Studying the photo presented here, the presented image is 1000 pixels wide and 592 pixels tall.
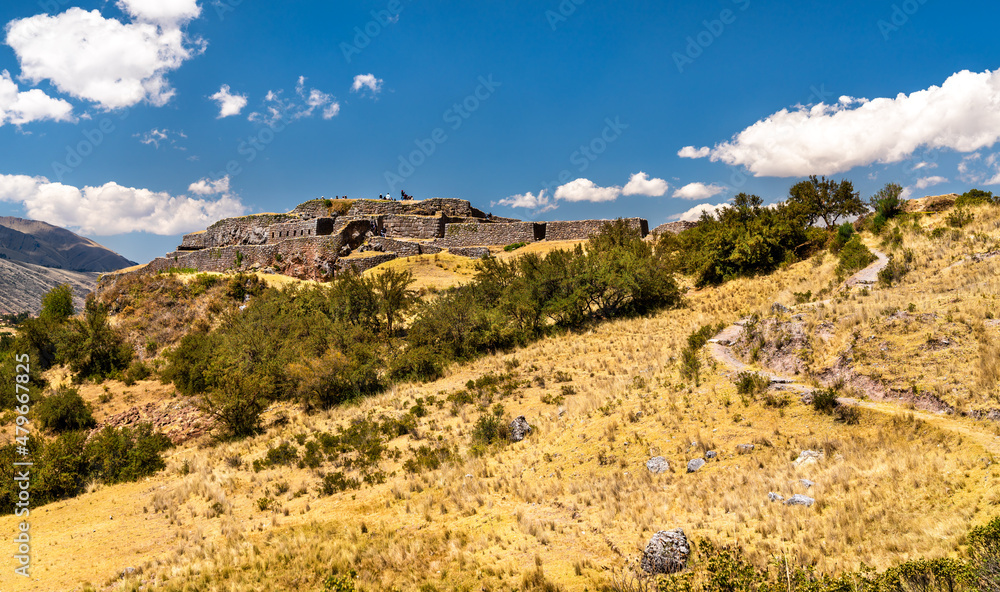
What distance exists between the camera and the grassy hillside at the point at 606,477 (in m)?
6.08

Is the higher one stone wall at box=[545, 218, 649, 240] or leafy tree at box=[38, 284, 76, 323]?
stone wall at box=[545, 218, 649, 240]

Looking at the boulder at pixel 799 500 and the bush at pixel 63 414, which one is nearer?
the boulder at pixel 799 500

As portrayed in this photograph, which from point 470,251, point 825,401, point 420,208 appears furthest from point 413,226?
point 825,401

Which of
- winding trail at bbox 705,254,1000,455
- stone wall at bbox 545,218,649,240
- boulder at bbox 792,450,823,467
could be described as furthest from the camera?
stone wall at bbox 545,218,649,240

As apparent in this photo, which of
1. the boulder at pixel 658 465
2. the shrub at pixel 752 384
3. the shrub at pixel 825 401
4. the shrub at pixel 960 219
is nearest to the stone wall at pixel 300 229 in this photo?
the shrub at pixel 752 384

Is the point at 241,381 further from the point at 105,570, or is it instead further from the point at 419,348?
the point at 105,570

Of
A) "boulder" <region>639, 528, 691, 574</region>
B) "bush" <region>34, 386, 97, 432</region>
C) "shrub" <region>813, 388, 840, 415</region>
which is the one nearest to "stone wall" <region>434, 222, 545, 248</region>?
"bush" <region>34, 386, 97, 432</region>

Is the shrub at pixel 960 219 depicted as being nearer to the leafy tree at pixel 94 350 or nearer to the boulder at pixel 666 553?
the boulder at pixel 666 553

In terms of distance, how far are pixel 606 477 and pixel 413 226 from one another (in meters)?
37.2

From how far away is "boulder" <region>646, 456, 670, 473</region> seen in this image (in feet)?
28.5

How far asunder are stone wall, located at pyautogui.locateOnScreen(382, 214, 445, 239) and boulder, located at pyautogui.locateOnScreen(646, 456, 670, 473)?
35.9m

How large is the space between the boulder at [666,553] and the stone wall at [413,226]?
3866 cm

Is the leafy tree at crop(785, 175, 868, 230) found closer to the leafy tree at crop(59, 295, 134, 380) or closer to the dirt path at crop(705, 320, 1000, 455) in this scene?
the dirt path at crop(705, 320, 1000, 455)

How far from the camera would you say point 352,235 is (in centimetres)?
4097
